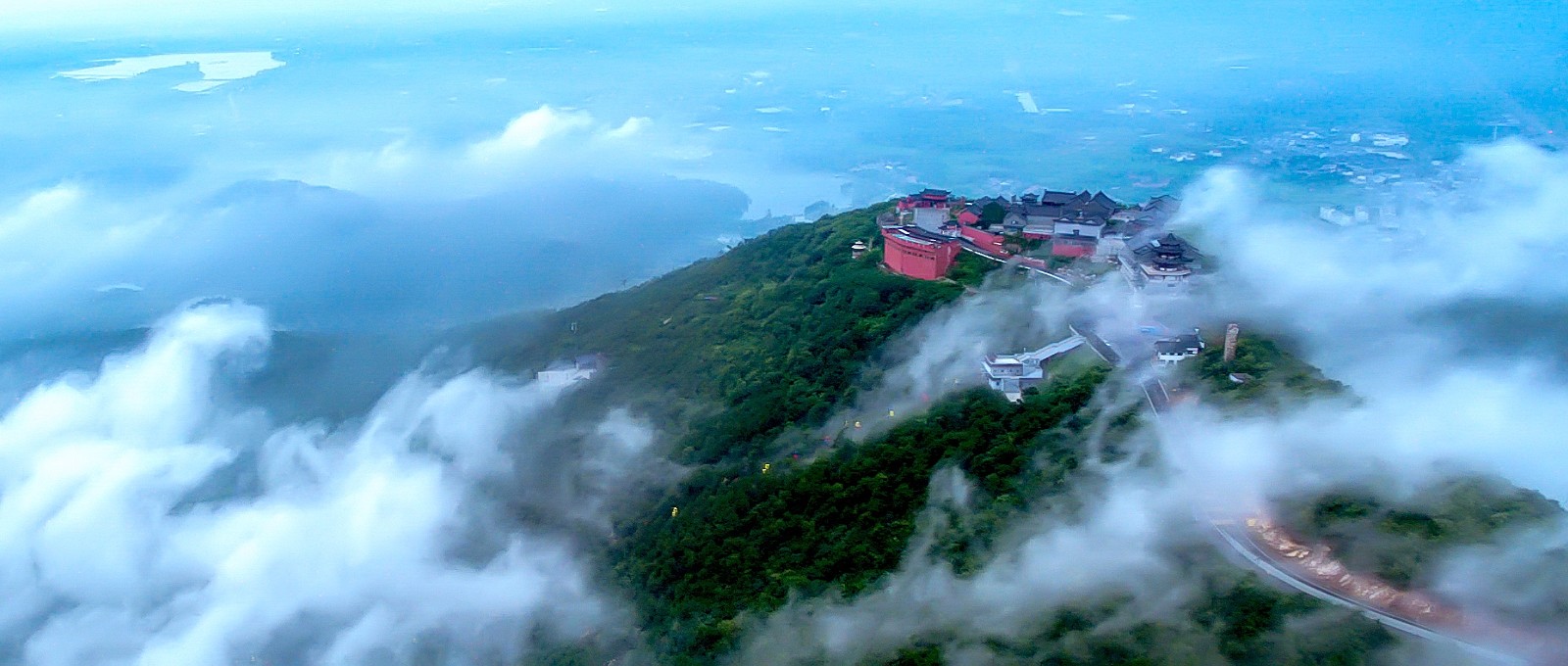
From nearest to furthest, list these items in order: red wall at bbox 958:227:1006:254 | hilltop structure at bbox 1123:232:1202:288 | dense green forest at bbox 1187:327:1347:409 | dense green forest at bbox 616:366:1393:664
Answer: dense green forest at bbox 616:366:1393:664
dense green forest at bbox 1187:327:1347:409
hilltop structure at bbox 1123:232:1202:288
red wall at bbox 958:227:1006:254

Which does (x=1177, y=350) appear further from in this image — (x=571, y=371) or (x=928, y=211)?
(x=571, y=371)

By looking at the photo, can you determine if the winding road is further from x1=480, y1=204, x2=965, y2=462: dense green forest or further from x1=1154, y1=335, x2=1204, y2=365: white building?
x1=480, y1=204, x2=965, y2=462: dense green forest

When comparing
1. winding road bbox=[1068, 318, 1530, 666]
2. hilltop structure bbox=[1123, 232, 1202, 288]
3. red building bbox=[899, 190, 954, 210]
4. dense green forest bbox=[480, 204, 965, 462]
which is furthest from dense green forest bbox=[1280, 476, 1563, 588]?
red building bbox=[899, 190, 954, 210]

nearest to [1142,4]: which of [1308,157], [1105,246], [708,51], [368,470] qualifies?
[708,51]

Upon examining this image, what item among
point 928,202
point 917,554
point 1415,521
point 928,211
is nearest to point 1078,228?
point 928,211

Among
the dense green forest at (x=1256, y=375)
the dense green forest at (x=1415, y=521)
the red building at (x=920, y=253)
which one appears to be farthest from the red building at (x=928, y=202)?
the dense green forest at (x=1415, y=521)

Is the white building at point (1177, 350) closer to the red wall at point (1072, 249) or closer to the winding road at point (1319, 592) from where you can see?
the winding road at point (1319, 592)
